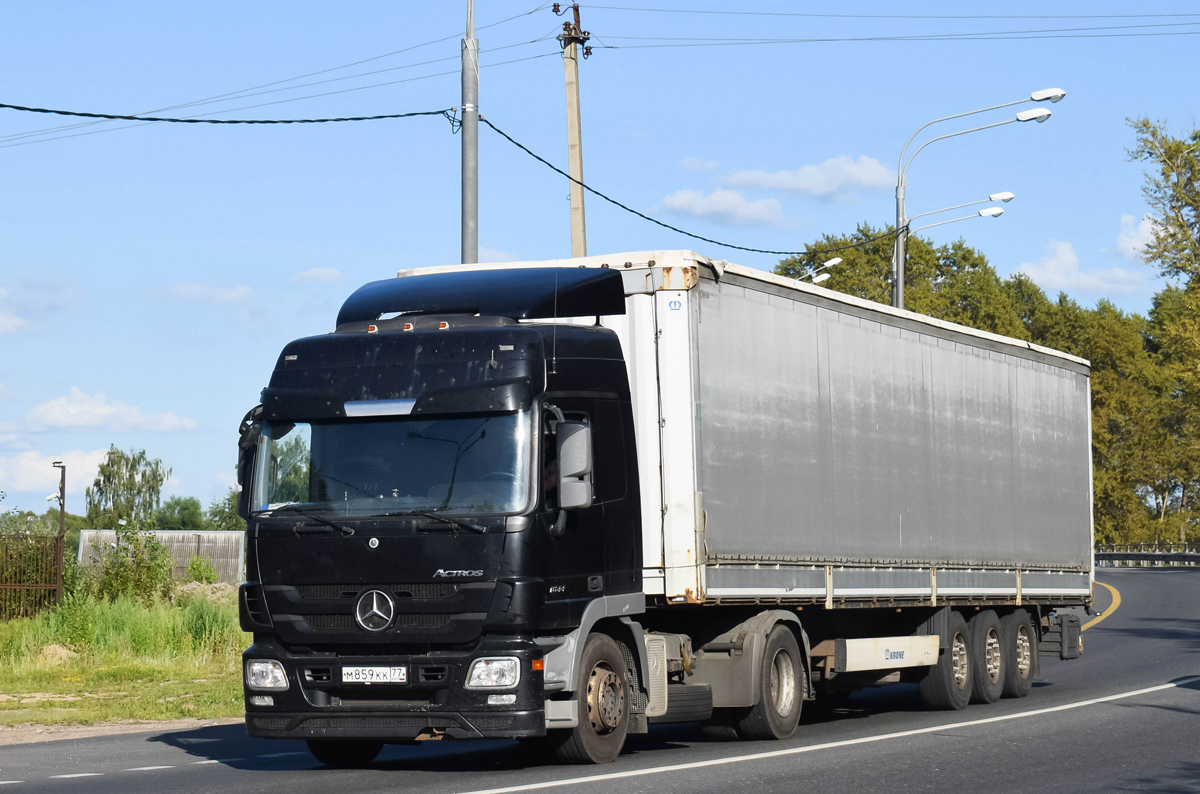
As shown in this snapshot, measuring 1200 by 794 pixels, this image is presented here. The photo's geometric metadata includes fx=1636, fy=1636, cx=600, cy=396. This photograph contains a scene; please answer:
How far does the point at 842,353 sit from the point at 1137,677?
7913 mm

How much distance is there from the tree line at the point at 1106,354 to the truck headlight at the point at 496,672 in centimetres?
6176

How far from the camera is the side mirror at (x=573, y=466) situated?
1082 cm

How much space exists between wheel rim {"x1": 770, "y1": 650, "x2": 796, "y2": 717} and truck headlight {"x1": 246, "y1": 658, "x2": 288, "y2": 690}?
14.2 feet

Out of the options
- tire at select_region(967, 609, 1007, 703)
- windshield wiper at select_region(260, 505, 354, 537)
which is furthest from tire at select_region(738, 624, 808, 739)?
tire at select_region(967, 609, 1007, 703)

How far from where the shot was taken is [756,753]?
40.3ft

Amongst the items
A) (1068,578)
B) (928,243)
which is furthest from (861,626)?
(928,243)

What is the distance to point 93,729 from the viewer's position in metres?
16.2

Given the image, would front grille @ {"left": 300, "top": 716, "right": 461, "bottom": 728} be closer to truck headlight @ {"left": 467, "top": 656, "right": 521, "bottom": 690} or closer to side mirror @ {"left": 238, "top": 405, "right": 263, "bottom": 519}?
truck headlight @ {"left": 467, "top": 656, "right": 521, "bottom": 690}

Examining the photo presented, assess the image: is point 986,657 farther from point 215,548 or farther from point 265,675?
point 215,548

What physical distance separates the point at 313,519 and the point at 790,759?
3.85 metres

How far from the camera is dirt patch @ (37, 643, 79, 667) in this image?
23500 millimetres

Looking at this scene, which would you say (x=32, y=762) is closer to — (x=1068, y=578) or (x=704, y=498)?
(x=704, y=498)

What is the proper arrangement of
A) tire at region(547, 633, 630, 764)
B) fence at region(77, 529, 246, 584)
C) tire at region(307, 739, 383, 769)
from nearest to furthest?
tire at region(547, 633, 630, 764), tire at region(307, 739, 383, 769), fence at region(77, 529, 246, 584)

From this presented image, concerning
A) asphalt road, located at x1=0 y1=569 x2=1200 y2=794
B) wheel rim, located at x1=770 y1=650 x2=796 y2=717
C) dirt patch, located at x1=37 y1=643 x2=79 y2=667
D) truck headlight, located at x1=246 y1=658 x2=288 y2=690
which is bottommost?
asphalt road, located at x1=0 y1=569 x2=1200 y2=794
